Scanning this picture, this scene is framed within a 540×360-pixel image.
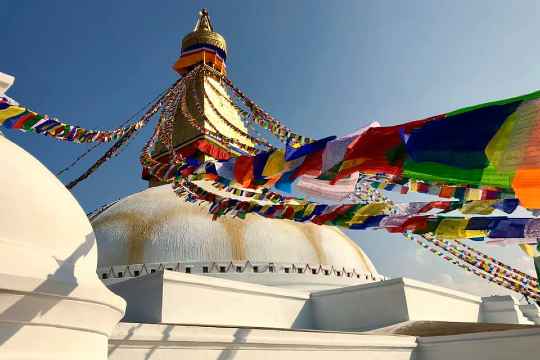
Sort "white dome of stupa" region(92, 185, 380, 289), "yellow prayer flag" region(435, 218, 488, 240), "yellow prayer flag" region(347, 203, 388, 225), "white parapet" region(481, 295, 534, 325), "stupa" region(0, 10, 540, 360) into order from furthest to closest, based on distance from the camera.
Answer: "white parapet" region(481, 295, 534, 325) → "white dome of stupa" region(92, 185, 380, 289) → "yellow prayer flag" region(347, 203, 388, 225) → "yellow prayer flag" region(435, 218, 488, 240) → "stupa" region(0, 10, 540, 360)

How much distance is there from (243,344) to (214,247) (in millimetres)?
4870

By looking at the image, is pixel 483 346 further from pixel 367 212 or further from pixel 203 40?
pixel 203 40

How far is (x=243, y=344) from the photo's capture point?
5977mm

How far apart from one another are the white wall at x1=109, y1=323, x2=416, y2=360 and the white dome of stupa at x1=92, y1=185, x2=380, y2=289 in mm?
3612

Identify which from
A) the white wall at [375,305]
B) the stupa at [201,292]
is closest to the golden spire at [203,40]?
the stupa at [201,292]

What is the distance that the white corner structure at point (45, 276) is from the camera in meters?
2.88

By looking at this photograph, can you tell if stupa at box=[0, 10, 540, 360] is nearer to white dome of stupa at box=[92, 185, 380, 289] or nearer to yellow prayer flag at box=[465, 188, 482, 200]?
white dome of stupa at box=[92, 185, 380, 289]

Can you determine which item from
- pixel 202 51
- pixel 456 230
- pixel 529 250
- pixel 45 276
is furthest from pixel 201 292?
pixel 202 51

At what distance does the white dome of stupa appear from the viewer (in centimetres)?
1047

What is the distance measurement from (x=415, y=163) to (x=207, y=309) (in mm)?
6123

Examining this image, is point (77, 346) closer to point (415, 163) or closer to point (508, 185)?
point (415, 163)

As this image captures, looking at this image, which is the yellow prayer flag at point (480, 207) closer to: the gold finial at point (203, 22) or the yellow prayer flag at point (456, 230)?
the yellow prayer flag at point (456, 230)

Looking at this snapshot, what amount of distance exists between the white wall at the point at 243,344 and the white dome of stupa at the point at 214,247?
3.61 meters

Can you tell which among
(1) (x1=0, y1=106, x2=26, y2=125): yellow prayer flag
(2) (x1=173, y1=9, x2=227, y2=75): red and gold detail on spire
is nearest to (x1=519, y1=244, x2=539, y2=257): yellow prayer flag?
(1) (x1=0, y1=106, x2=26, y2=125): yellow prayer flag
